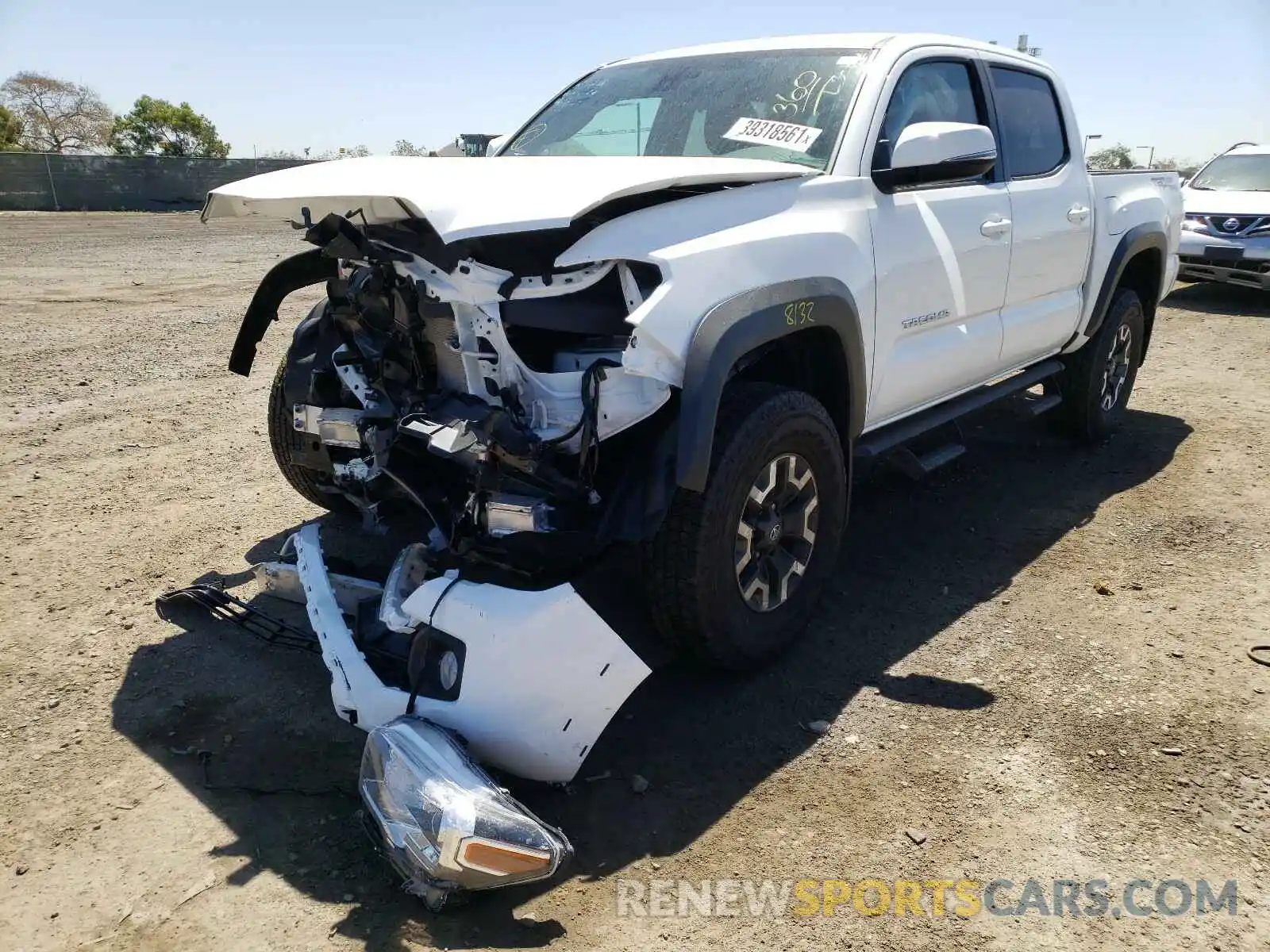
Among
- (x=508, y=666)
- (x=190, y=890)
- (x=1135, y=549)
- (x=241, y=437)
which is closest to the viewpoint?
(x=190, y=890)

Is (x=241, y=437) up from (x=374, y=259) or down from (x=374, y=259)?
down

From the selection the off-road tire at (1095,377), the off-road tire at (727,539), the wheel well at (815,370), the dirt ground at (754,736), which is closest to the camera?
the dirt ground at (754,736)

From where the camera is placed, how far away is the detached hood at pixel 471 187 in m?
2.56

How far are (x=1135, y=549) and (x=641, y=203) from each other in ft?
9.81

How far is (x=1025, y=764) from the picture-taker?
2877 millimetres

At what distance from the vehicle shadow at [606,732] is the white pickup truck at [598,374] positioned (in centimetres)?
15

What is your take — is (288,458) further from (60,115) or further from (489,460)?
(60,115)

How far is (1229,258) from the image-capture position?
10.8 meters

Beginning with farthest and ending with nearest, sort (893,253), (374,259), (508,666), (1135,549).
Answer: (1135,549), (893,253), (374,259), (508,666)

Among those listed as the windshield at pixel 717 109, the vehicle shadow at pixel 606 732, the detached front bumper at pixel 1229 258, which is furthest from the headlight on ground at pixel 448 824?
the detached front bumper at pixel 1229 258

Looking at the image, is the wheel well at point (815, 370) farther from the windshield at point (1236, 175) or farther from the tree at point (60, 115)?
the tree at point (60, 115)

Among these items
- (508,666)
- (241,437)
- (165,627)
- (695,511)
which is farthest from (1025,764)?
(241,437)

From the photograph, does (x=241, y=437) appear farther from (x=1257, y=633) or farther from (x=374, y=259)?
(x=1257, y=633)

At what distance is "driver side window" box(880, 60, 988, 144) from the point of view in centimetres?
374
